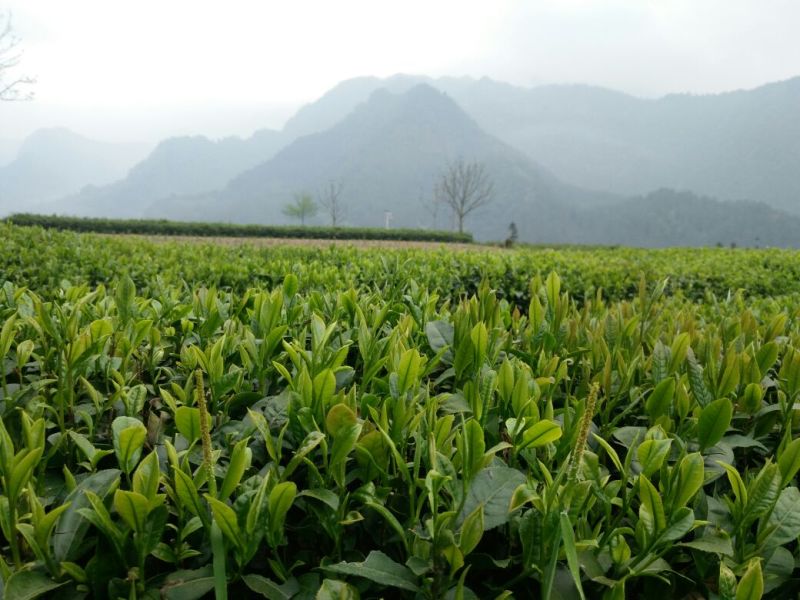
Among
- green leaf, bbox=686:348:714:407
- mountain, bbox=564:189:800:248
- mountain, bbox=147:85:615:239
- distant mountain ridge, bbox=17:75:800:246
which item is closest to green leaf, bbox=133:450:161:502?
green leaf, bbox=686:348:714:407

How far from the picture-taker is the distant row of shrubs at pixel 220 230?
25.2 meters

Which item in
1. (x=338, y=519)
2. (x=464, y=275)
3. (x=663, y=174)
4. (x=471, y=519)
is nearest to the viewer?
(x=471, y=519)

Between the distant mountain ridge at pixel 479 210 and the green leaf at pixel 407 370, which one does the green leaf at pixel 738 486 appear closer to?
the green leaf at pixel 407 370

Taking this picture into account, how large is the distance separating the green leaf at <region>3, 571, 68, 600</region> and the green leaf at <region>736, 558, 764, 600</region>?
94cm

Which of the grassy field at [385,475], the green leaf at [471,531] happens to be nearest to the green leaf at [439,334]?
the grassy field at [385,475]

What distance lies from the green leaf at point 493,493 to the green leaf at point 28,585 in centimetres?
59

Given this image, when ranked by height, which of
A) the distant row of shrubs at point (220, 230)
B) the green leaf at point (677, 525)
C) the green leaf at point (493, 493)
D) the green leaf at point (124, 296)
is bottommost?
the green leaf at point (677, 525)

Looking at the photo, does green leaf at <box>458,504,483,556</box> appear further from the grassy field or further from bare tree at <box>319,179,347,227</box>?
bare tree at <box>319,179,347,227</box>

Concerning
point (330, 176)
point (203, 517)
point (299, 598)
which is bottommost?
point (299, 598)

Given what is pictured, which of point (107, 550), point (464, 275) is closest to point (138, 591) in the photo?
point (107, 550)

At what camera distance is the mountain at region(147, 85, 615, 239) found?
149125 mm

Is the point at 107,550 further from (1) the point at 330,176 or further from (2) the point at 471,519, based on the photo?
(1) the point at 330,176

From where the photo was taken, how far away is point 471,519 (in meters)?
0.77

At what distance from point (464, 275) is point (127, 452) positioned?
17.2ft
